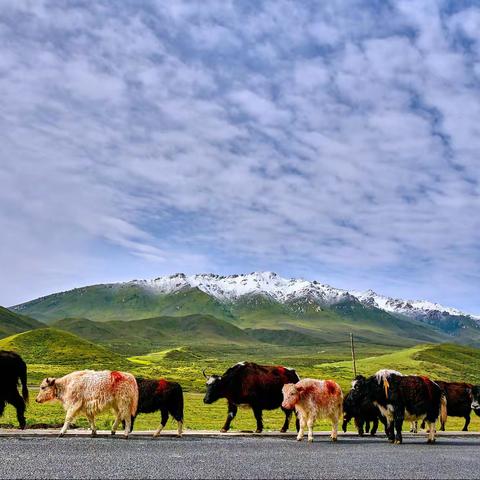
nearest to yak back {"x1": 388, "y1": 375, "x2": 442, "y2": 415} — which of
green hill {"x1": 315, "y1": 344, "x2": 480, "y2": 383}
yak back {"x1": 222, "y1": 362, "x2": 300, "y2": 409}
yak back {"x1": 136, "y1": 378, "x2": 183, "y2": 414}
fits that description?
yak back {"x1": 222, "y1": 362, "x2": 300, "y2": 409}

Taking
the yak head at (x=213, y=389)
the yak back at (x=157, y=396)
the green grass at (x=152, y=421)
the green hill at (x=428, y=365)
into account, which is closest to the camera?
the yak back at (x=157, y=396)

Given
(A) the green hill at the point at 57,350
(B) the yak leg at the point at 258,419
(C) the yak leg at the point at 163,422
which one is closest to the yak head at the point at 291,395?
(B) the yak leg at the point at 258,419

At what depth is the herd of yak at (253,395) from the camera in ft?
54.2

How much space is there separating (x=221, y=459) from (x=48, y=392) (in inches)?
295

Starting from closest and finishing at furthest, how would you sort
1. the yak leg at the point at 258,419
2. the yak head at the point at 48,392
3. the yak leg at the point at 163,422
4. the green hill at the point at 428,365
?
the yak leg at the point at 163,422 < the yak head at the point at 48,392 < the yak leg at the point at 258,419 < the green hill at the point at 428,365

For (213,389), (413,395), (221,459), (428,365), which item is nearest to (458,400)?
(413,395)

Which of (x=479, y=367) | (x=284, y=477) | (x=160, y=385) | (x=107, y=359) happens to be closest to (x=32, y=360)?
(x=107, y=359)

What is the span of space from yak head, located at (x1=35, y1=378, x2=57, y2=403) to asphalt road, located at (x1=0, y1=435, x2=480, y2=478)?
7.53 feet

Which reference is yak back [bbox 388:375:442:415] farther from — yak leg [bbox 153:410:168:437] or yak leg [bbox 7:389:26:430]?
yak leg [bbox 7:389:26:430]

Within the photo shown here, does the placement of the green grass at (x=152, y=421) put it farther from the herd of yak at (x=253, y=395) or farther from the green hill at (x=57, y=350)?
the green hill at (x=57, y=350)

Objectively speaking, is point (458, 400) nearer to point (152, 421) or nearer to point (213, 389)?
point (213, 389)

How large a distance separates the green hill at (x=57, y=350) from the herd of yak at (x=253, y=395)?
91289 millimetres

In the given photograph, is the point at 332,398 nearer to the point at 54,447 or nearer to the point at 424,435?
the point at 424,435

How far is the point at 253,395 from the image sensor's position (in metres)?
20.0
